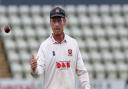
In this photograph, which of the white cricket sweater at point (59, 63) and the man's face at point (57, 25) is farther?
the white cricket sweater at point (59, 63)

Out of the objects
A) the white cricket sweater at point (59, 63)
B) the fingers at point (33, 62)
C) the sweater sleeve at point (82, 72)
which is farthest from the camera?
the sweater sleeve at point (82, 72)

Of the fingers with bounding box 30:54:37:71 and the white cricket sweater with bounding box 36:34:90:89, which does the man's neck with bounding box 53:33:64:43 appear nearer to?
the white cricket sweater with bounding box 36:34:90:89

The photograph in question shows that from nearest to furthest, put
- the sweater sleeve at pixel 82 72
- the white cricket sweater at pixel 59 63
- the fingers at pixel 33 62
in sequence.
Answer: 1. the fingers at pixel 33 62
2. the white cricket sweater at pixel 59 63
3. the sweater sleeve at pixel 82 72

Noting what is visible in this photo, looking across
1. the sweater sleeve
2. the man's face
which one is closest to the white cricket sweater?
the sweater sleeve

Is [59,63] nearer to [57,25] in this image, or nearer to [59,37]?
[59,37]

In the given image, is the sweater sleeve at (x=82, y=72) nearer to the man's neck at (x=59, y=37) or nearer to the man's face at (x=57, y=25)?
the man's neck at (x=59, y=37)

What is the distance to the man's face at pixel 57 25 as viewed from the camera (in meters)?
4.67

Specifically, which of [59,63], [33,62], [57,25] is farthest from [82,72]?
[33,62]

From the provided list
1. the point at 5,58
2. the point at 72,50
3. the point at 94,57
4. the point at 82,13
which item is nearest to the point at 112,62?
the point at 94,57

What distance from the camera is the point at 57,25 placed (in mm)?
4668

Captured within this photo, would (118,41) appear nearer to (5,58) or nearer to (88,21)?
(88,21)

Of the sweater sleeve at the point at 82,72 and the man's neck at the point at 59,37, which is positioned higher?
the man's neck at the point at 59,37

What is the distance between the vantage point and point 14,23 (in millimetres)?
14781

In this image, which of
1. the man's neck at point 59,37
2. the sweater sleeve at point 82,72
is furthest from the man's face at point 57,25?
the sweater sleeve at point 82,72
